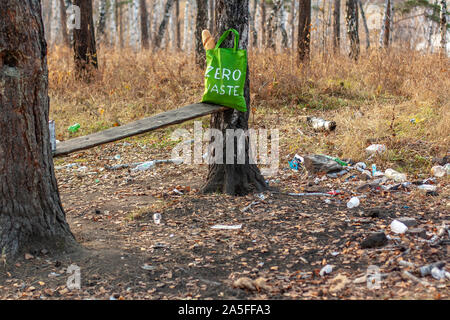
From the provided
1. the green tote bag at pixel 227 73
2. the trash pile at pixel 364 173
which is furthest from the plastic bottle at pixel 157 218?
the trash pile at pixel 364 173

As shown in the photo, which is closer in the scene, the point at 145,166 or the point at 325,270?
the point at 325,270

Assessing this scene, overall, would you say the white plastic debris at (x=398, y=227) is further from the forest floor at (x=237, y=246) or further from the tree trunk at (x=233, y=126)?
the tree trunk at (x=233, y=126)

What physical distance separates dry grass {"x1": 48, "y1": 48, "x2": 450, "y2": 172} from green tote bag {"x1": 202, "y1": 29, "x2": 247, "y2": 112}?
70.6 inches

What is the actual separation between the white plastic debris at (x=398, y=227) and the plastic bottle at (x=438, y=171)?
1740 millimetres

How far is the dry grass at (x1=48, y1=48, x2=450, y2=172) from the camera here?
5.81 m

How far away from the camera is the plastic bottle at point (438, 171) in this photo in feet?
16.4

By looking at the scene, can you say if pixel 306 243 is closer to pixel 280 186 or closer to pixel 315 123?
pixel 280 186

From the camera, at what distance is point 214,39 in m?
4.35

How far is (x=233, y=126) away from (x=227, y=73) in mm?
496

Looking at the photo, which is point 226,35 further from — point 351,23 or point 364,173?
point 351,23

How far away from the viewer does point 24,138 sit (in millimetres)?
3033

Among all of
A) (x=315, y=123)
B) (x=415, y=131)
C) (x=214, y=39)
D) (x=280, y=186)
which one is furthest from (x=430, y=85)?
(x=214, y=39)

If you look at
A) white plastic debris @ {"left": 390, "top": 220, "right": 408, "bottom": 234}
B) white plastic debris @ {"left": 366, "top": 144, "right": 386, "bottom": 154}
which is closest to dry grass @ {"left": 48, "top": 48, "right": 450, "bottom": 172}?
white plastic debris @ {"left": 366, "top": 144, "right": 386, "bottom": 154}

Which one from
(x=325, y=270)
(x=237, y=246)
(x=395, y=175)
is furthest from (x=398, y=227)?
(x=395, y=175)
